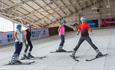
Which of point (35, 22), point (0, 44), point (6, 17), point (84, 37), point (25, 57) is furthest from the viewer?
point (35, 22)

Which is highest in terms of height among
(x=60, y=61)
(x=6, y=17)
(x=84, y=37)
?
(x=6, y=17)

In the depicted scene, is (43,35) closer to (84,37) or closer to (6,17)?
(6,17)

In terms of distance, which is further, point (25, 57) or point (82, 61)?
point (25, 57)

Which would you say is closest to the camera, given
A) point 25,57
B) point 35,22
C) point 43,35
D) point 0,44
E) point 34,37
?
point 25,57

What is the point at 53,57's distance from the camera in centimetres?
1612

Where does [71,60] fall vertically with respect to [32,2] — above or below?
below

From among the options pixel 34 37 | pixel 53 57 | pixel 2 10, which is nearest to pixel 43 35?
pixel 34 37

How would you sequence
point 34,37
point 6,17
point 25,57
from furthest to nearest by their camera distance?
point 6,17 < point 34,37 < point 25,57

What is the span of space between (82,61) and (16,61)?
3166 millimetres

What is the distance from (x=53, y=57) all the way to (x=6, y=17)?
90.2 feet

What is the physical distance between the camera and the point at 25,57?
52.4ft

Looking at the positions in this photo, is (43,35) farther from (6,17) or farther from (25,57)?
(25,57)

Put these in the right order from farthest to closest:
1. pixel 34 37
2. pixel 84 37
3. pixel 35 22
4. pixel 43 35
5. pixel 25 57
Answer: pixel 35 22 < pixel 43 35 < pixel 34 37 < pixel 25 57 < pixel 84 37

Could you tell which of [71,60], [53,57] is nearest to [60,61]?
[71,60]
